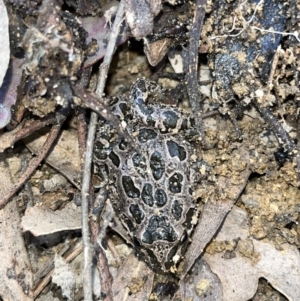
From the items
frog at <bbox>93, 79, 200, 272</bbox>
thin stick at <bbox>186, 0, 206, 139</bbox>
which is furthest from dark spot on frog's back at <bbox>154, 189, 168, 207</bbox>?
thin stick at <bbox>186, 0, 206, 139</bbox>

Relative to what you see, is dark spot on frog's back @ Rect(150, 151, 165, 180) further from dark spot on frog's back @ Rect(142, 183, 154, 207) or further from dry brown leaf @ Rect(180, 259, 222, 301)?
dry brown leaf @ Rect(180, 259, 222, 301)

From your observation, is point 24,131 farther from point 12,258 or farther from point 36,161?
point 12,258

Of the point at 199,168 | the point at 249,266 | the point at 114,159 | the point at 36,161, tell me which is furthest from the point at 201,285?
the point at 36,161

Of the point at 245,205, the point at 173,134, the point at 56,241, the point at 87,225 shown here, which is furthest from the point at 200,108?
the point at 56,241

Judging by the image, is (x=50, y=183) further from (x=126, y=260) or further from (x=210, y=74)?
(x=210, y=74)

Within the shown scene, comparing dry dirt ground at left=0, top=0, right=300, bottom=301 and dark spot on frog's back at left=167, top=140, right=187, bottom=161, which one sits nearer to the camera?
dry dirt ground at left=0, top=0, right=300, bottom=301
